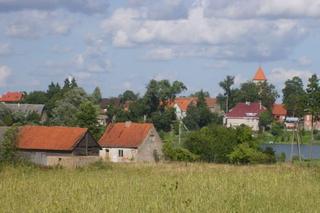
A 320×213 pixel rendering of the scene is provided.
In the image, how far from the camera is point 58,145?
57.5m

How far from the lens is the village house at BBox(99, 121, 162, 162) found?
6512 centimetres

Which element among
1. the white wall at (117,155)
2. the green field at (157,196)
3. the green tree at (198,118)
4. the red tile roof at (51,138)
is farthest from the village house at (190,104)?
the green field at (157,196)

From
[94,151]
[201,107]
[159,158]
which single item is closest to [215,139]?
[159,158]

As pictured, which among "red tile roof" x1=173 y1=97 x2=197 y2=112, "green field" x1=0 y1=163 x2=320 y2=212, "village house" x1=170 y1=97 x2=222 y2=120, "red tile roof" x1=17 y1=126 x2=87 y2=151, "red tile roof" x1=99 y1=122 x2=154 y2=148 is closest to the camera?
"green field" x1=0 y1=163 x2=320 y2=212

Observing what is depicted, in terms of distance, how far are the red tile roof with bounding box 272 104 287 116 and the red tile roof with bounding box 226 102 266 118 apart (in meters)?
7.66

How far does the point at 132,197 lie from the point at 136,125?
5495cm

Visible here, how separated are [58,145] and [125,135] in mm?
11125

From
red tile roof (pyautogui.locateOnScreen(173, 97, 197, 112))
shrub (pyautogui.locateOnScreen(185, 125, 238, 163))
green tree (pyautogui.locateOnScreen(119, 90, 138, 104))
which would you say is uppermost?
green tree (pyautogui.locateOnScreen(119, 90, 138, 104))

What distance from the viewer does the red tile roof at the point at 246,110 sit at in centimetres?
14062

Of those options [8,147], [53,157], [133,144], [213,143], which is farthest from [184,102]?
[8,147]

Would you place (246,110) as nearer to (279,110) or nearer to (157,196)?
(279,110)

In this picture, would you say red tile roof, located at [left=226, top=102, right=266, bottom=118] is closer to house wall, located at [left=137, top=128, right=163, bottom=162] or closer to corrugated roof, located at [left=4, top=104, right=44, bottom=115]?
corrugated roof, located at [left=4, top=104, right=44, bottom=115]

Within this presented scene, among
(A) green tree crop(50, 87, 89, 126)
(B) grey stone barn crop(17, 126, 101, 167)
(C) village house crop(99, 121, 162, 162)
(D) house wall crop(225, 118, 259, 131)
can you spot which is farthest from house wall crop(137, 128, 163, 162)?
(D) house wall crop(225, 118, 259, 131)

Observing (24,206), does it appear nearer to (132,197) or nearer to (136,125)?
(132,197)
